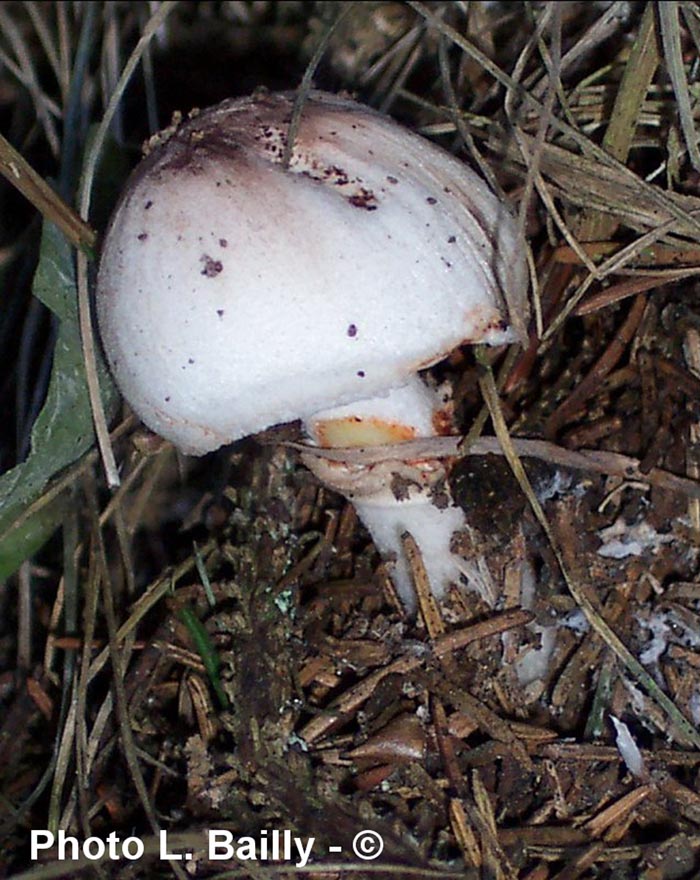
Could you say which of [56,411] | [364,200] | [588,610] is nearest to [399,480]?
[588,610]

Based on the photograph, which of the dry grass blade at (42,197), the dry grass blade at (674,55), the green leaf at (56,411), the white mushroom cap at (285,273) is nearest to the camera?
the white mushroom cap at (285,273)

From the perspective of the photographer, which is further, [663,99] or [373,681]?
[663,99]

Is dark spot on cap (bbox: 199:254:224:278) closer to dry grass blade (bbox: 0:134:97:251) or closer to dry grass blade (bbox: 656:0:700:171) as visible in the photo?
dry grass blade (bbox: 0:134:97:251)

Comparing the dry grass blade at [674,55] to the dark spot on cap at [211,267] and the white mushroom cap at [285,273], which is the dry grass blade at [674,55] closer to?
the white mushroom cap at [285,273]

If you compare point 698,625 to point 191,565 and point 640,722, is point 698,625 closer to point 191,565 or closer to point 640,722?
point 640,722

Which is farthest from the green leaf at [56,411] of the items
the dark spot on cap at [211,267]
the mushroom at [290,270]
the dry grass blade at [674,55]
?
the dry grass blade at [674,55]

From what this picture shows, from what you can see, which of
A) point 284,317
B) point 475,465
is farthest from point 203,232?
point 475,465

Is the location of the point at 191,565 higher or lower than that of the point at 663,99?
lower

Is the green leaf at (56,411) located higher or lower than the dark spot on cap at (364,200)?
lower
